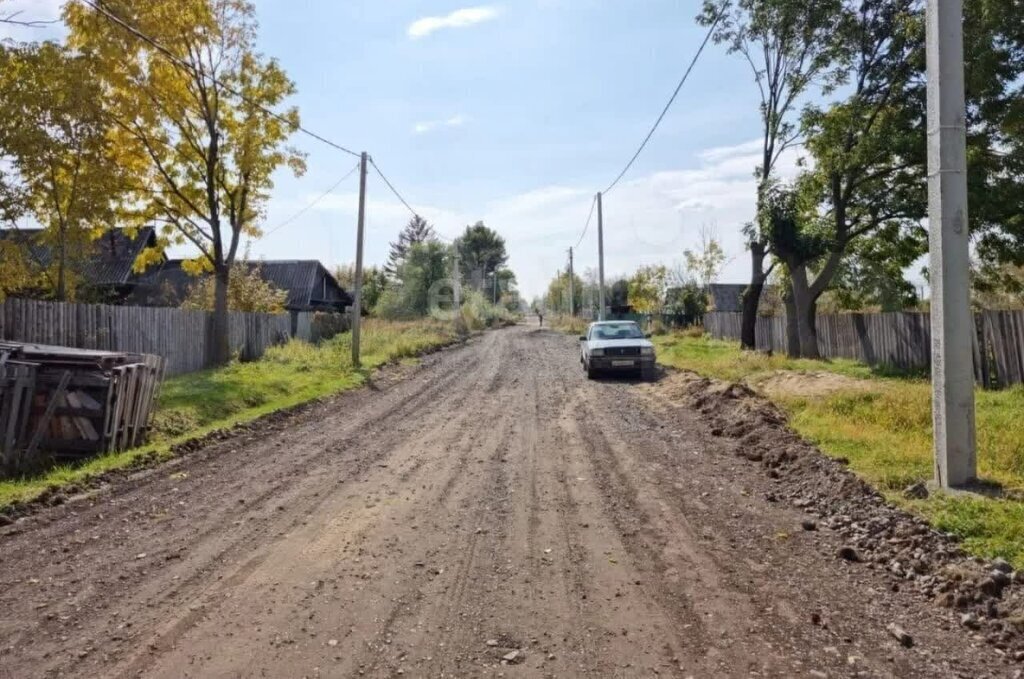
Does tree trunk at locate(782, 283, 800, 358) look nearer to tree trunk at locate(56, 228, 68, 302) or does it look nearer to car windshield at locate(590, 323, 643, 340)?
car windshield at locate(590, 323, 643, 340)

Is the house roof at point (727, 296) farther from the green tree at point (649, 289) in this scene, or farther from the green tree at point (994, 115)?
the green tree at point (994, 115)

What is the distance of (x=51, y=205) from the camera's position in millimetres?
15797

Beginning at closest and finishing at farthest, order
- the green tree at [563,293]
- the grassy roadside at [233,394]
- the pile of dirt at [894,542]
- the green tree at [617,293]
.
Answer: the pile of dirt at [894,542]
the grassy roadside at [233,394]
the green tree at [617,293]
the green tree at [563,293]

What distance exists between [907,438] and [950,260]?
311cm

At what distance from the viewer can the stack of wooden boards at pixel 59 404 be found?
8.34 metres

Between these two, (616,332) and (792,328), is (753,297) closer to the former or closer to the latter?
(792,328)

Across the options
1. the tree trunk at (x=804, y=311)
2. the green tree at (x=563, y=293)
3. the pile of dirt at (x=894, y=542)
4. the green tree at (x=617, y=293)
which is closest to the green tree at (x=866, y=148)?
the tree trunk at (x=804, y=311)

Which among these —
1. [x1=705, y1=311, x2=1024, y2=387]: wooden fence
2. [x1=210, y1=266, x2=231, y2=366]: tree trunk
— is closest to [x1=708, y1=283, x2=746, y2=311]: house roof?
[x1=705, y1=311, x2=1024, y2=387]: wooden fence

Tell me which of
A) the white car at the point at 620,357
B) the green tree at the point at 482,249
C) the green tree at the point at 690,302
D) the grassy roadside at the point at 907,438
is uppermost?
the green tree at the point at 482,249

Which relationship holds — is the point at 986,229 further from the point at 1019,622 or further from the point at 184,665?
the point at 184,665

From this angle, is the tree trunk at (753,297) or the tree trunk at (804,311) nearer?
the tree trunk at (804,311)

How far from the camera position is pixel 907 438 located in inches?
347

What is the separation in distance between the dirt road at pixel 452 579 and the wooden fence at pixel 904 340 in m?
6.40

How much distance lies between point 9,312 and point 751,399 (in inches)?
539
